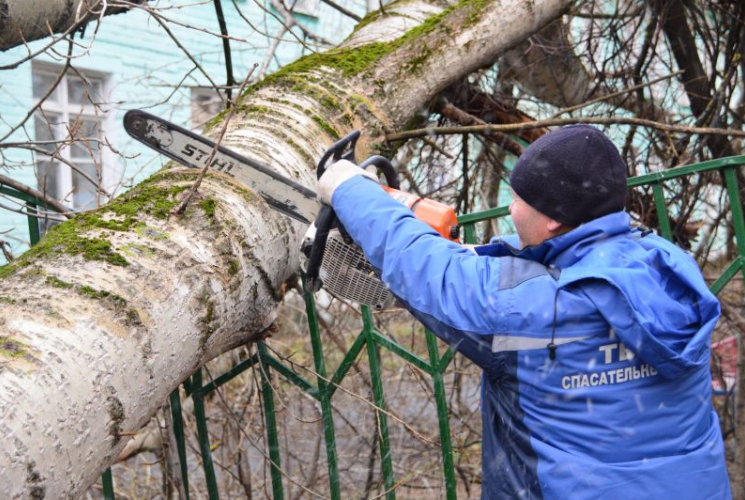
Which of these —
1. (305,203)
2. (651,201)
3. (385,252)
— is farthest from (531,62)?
(385,252)

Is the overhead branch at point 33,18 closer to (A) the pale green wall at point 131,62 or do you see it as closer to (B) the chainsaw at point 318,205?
(B) the chainsaw at point 318,205

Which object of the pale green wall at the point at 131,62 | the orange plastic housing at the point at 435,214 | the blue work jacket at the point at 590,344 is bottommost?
the blue work jacket at the point at 590,344

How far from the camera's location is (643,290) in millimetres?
1640

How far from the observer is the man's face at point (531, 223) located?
1.87 m

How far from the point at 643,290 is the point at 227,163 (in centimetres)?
128

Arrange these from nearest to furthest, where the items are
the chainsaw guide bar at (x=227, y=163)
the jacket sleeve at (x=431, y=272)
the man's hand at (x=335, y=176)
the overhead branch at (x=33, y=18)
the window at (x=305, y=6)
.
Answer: the jacket sleeve at (x=431, y=272) → the man's hand at (x=335, y=176) → the chainsaw guide bar at (x=227, y=163) → the overhead branch at (x=33, y=18) → the window at (x=305, y=6)

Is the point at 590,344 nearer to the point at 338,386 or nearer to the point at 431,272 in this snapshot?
the point at 431,272

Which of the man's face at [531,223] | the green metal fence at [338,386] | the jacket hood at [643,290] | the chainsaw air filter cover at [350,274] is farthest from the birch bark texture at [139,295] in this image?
the jacket hood at [643,290]

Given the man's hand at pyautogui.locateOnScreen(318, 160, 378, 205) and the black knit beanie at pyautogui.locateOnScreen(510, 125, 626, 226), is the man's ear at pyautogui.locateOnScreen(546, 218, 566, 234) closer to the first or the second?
the black knit beanie at pyautogui.locateOnScreen(510, 125, 626, 226)

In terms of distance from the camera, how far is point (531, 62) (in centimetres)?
527

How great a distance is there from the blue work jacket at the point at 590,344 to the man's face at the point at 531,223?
2.9 inches

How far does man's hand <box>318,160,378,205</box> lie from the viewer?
2023 millimetres

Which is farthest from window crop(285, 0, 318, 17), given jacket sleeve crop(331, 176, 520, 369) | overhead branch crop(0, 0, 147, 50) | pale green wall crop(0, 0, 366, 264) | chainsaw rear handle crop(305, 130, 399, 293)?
jacket sleeve crop(331, 176, 520, 369)

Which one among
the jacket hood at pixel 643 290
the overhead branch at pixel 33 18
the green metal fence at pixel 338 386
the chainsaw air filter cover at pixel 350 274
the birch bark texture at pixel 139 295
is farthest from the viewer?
the overhead branch at pixel 33 18
